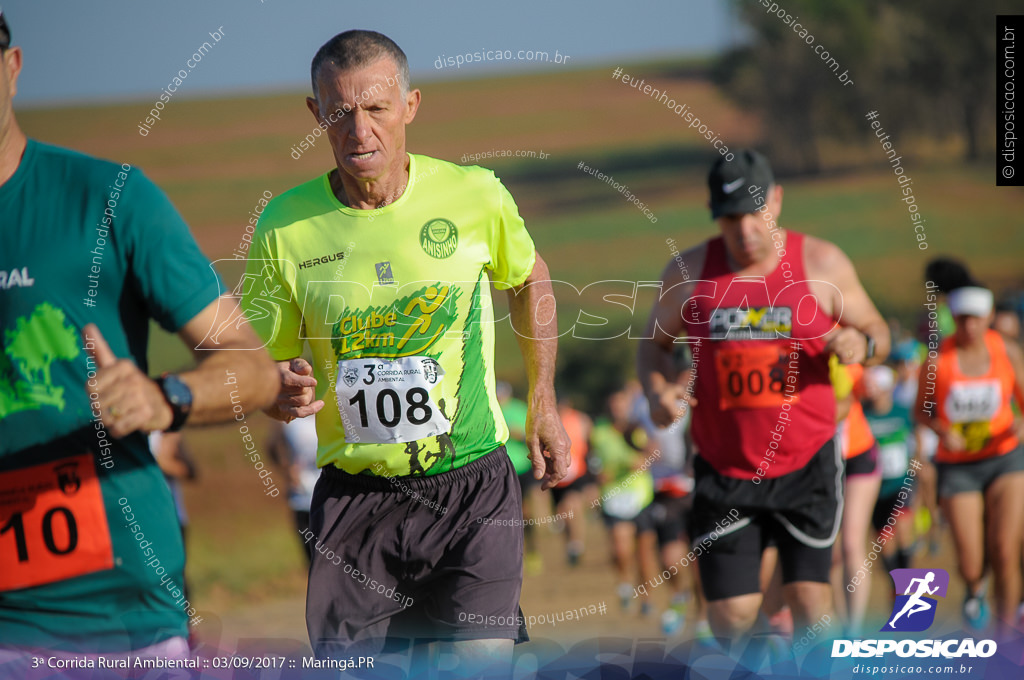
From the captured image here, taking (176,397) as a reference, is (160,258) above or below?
above

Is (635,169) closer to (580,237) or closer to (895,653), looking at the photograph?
(580,237)

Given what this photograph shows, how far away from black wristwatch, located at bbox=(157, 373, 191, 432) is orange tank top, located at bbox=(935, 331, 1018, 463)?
17.9 feet

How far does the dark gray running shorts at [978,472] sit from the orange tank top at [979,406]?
3 cm

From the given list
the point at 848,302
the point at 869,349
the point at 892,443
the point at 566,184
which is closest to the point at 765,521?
the point at 869,349

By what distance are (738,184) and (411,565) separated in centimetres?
213

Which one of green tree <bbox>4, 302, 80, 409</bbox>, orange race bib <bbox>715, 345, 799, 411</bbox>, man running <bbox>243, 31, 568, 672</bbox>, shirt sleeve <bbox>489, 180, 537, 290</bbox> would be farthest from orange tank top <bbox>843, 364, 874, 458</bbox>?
green tree <bbox>4, 302, 80, 409</bbox>

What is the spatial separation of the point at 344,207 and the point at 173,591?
131 cm

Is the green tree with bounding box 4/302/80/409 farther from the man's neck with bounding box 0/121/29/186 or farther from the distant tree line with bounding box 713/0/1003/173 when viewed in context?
the distant tree line with bounding box 713/0/1003/173

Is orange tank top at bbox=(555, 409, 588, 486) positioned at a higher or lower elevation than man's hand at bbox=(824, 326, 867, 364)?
lower

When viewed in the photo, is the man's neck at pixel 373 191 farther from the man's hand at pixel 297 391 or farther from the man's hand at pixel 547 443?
the man's hand at pixel 547 443

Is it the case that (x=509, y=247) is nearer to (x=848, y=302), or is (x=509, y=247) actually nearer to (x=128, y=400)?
(x=128, y=400)

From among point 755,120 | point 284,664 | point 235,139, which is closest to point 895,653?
point 284,664

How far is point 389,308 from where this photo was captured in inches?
126

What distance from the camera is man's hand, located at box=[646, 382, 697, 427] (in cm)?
437
